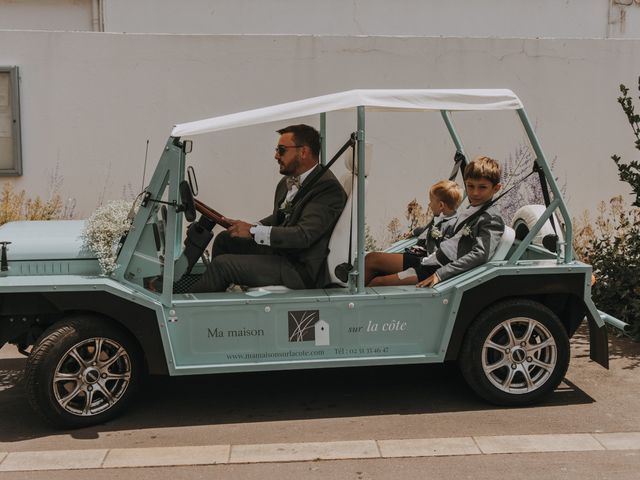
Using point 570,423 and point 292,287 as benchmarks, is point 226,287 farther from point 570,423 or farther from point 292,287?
point 570,423

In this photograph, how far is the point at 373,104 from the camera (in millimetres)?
4973

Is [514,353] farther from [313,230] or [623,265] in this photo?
[623,265]

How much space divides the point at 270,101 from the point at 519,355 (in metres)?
4.12

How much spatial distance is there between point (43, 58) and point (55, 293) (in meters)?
4.02

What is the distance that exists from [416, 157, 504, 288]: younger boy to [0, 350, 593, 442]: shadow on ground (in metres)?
0.78

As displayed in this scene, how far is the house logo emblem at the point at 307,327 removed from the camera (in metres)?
5.05

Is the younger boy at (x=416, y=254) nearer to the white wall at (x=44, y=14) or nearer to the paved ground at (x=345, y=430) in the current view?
the paved ground at (x=345, y=430)

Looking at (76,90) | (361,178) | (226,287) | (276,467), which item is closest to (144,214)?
(226,287)

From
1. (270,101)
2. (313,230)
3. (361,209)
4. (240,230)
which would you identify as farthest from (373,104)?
(270,101)

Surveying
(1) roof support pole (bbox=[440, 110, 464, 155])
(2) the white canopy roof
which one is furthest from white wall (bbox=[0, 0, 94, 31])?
(2) the white canopy roof

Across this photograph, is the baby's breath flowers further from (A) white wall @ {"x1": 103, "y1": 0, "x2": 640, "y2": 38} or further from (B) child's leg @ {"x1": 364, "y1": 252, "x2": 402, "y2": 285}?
(A) white wall @ {"x1": 103, "y1": 0, "x2": 640, "y2": 38}

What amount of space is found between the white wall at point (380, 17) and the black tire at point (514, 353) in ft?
24.1

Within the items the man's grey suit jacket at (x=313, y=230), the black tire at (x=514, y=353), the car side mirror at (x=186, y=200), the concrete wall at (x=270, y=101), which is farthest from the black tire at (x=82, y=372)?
the concrete wall at (x=270, y=101)

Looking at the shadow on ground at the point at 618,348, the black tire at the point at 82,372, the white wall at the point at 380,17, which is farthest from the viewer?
the white wall at the point at 380,17
